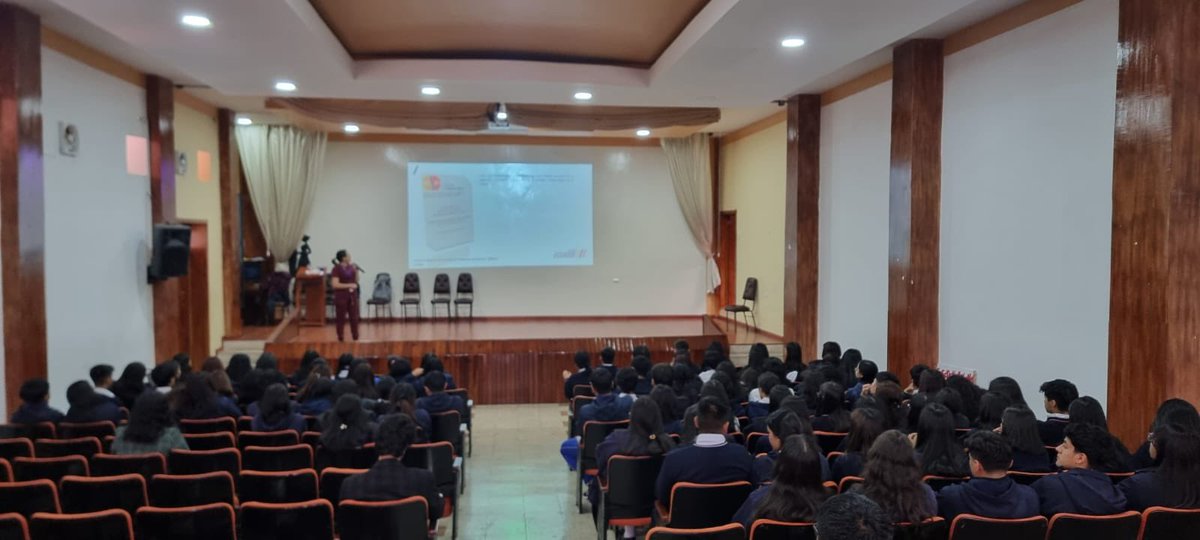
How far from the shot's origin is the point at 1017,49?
19.8 feet

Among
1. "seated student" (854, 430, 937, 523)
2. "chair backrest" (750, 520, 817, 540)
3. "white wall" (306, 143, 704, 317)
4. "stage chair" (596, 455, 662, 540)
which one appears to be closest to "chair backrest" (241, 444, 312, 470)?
"stage chair" (596, 455, 662, 540)

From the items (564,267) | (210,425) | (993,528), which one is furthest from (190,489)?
(564,267)

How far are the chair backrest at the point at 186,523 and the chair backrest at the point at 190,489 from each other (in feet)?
1.31

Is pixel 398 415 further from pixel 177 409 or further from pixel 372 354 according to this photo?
pixel 372 354

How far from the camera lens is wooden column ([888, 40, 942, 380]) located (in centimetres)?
703

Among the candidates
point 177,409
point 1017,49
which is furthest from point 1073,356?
point 177,409

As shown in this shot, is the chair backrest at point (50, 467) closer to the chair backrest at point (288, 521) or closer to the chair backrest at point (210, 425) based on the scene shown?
the chair backrest at point (210, 425)

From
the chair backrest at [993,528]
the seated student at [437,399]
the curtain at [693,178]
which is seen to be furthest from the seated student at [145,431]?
the curtain at [693,178]

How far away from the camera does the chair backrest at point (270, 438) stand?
4.66m

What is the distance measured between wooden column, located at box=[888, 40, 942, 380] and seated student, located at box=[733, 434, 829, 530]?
468 centimetres

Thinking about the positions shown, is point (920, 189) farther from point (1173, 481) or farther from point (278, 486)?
point (278, 486)

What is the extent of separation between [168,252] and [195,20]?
3.71 meters

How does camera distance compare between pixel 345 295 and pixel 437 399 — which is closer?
pixel 437 399

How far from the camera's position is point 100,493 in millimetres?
3629
